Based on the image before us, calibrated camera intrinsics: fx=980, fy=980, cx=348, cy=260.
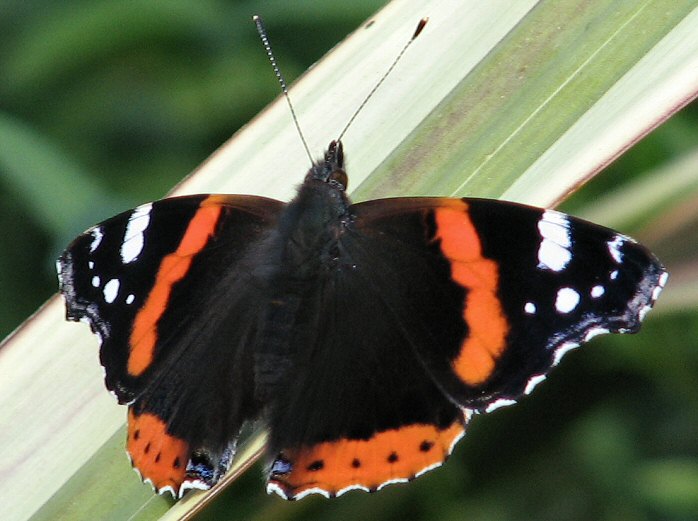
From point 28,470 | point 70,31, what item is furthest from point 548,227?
point 70,31

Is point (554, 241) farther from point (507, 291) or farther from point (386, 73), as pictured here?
point (386, 73)

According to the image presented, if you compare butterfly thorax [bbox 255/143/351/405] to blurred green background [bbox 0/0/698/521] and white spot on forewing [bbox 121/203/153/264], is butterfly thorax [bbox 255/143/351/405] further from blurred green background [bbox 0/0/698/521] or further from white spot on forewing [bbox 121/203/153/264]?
blurred green background [bbox 0/0/698/521]

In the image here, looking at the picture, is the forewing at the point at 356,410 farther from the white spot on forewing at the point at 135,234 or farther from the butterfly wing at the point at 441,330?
the white spot on forewing at the point at 135,234

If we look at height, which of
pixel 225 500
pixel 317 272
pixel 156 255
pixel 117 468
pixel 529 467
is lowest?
pixel 529 467

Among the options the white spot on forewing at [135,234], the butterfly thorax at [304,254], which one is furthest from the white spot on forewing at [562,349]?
the white spot on forewing at [135,234]

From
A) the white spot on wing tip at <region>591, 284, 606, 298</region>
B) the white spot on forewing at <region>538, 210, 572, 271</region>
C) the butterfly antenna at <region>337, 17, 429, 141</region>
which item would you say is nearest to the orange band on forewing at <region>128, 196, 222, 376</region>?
the butterfly antenna at <region>337, 17, 429, 141</region>

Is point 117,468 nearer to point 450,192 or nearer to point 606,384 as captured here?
point 450,192

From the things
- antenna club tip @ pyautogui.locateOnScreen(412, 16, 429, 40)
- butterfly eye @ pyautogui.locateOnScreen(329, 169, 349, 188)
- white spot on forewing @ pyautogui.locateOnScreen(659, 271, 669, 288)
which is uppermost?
antenna club tip @ pyautogui.locateOnScreen(412, 16, 429, 40)
